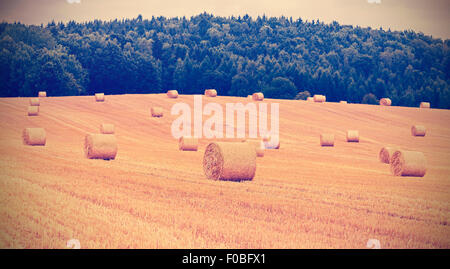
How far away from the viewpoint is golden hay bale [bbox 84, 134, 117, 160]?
25781mm

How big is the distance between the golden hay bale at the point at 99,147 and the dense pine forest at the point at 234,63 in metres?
61.4

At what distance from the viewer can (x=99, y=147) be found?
84.7ft

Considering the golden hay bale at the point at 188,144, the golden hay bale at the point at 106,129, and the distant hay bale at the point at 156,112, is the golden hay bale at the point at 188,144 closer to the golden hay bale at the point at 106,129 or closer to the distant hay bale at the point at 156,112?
the golden hay bale at the point at 106,129

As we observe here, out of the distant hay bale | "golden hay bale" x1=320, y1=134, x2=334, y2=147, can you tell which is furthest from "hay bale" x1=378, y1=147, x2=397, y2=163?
the distant hay bale

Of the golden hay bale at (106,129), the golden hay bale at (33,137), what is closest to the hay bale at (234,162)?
the golden hay bale at (33,137)

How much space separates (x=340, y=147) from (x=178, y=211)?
27927 mm

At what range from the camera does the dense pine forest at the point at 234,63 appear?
8819 cm

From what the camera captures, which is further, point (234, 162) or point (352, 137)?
point (352, 137)

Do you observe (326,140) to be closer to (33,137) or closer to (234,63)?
(33,137)

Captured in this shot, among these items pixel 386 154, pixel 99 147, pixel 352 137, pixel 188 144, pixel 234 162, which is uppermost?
pixel 352 137

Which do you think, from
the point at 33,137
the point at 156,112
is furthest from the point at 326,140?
the point at 33,137

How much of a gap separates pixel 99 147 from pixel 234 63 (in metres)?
90.1

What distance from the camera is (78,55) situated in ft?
331

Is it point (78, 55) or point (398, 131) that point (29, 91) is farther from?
point (398, 131)
